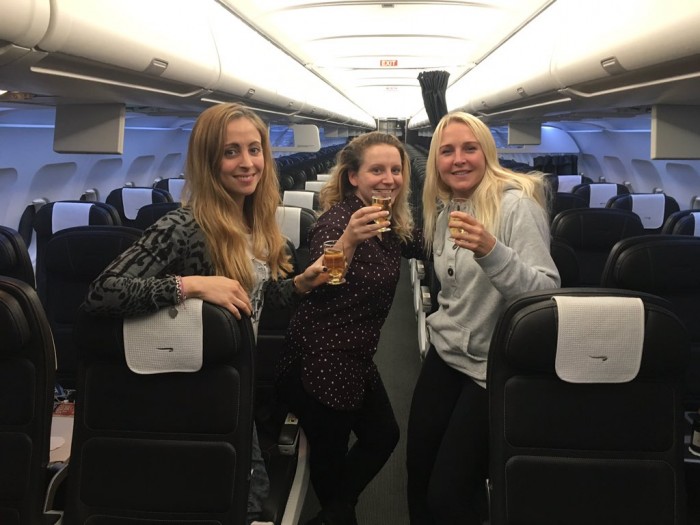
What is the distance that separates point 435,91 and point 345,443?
12.9 feet

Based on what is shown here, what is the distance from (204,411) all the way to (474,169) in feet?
4.57

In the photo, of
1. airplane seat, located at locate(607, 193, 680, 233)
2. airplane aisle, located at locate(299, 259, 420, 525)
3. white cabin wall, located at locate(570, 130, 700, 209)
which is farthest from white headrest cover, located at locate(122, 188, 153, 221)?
white cabin wall, located at locate(570, 130, 700, 209)

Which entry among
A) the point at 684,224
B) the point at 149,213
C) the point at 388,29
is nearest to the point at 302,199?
the point at 149,213

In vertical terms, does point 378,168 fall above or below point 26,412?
above

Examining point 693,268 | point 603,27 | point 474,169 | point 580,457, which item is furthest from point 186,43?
point 693,268

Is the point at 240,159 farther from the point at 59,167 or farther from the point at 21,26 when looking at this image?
the point at 59,167

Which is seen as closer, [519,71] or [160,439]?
[160,439]

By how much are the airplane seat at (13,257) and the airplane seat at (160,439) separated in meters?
1.51

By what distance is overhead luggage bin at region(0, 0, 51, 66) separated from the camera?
5.51ft

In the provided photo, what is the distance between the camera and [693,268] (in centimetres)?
312

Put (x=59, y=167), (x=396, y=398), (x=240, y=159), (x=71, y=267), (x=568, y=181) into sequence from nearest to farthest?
(x=240, y=159) → (x=71, y=267) → (x=396, y=398) → (x=59, y=167) → (x=568, y=181)

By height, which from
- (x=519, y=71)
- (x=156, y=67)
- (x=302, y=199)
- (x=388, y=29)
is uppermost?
(x=388, y=29)

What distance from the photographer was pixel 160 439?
6.42ft

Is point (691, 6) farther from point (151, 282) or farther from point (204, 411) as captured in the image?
point (204, 411)
